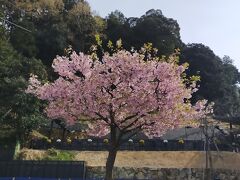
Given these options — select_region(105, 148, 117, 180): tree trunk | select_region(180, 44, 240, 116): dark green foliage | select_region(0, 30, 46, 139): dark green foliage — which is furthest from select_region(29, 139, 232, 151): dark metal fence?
select_region(180, 44, 240, 116): dark green foliage

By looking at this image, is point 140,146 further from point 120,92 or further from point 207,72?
point 207,72

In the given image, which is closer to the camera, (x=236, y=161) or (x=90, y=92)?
(x=90, y=92)

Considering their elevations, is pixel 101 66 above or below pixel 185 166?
above

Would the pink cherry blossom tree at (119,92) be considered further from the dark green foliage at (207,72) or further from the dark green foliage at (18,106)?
the dark green foliage at (207,72)

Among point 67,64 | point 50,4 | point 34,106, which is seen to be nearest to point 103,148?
point 34,106

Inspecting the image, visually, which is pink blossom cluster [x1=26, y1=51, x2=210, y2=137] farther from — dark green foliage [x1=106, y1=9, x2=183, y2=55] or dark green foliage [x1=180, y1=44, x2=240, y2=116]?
dark green foliage [x1=180, y1=44, x2=240, y2=116]

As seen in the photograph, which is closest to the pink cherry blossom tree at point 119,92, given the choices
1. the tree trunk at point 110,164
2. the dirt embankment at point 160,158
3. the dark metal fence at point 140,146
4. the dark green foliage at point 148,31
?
the tree trunk at point 110,164

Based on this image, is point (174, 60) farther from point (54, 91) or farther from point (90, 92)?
point (54, 91)

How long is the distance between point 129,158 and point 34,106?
32.2 feet

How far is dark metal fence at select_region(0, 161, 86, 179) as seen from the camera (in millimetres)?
31359

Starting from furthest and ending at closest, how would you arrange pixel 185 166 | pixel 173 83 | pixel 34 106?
pixel 34 106 → pixel 185 166 → pixel 173 83

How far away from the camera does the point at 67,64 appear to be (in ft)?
51.8

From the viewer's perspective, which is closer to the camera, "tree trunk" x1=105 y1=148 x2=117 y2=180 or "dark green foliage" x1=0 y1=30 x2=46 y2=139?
"tree trunk" x1=105 y1=148 x2=117 y2=180

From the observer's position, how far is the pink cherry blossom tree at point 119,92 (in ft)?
49.7
